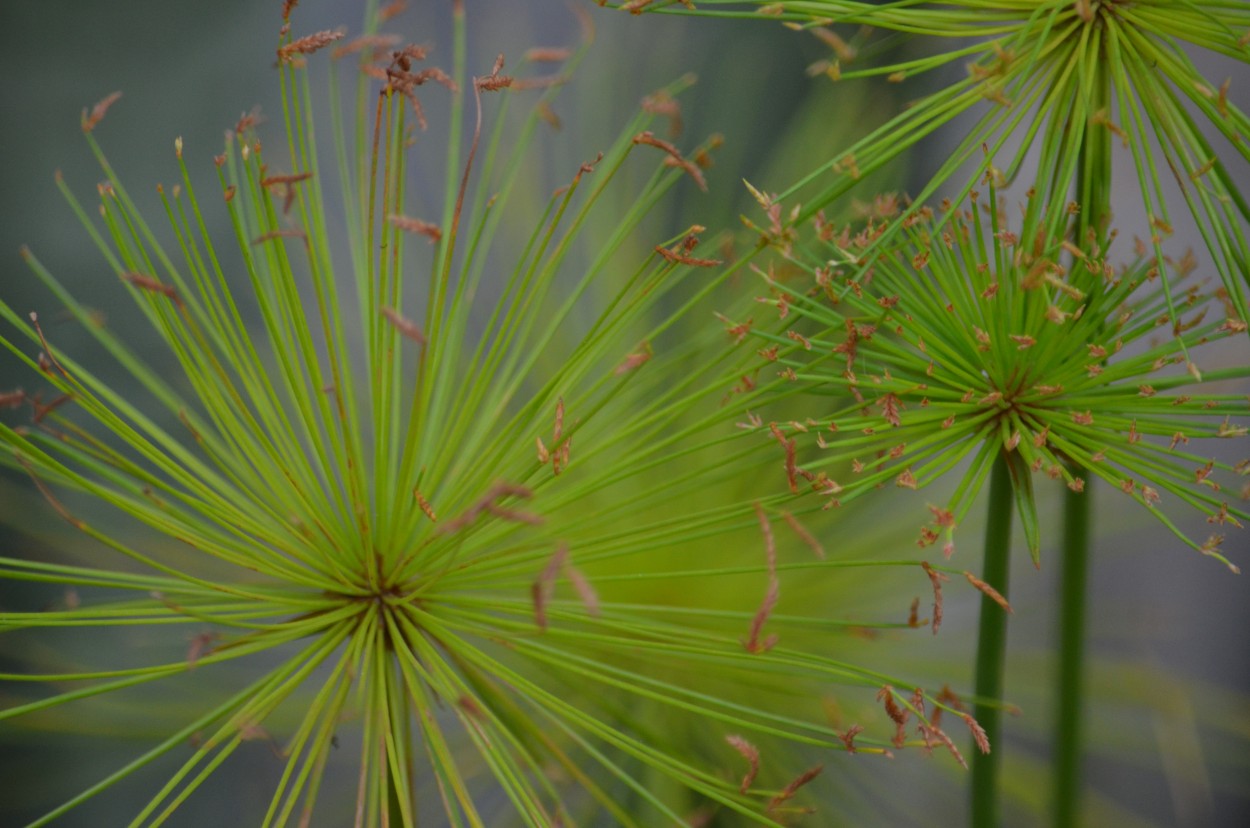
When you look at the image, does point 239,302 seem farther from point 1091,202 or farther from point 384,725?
point 1091,202

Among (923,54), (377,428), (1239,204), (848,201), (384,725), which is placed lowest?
(384,725)

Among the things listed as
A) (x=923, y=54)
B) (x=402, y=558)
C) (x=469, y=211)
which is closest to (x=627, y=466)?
(x=402, y=558)

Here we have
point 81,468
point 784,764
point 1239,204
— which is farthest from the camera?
point 81,468

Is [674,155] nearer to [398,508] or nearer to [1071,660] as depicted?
[398,508]

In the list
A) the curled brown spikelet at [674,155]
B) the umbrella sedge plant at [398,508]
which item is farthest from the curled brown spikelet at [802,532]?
the curled brown spikelet at [674,155]

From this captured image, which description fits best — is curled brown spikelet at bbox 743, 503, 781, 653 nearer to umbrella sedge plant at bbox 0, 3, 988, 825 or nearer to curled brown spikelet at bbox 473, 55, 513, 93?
umbrella sedge plant at bbox 0, 3, 988, 825

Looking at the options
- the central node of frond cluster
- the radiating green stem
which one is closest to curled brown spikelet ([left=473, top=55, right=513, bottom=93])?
the central node of frond cluster
